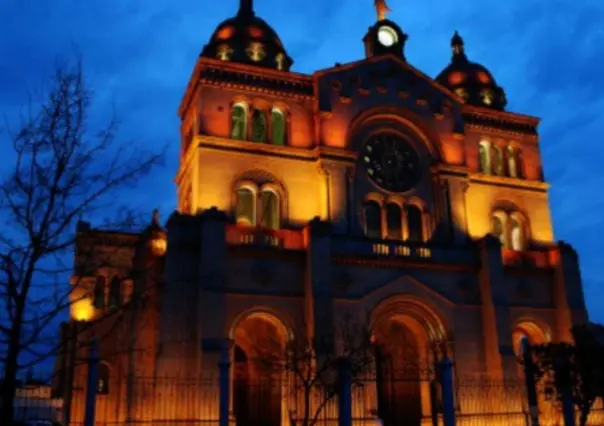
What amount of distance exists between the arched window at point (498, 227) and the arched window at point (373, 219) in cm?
678

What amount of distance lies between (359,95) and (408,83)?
324cm

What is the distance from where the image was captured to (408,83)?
36594 mm

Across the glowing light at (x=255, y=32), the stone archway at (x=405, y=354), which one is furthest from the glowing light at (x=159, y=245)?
the glowing light at (x=255, y=32)

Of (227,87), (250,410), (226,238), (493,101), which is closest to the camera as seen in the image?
(226,238)

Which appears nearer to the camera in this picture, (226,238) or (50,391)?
(226,238)

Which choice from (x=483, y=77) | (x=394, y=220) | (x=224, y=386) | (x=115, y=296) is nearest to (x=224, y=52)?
(x=394, y=220)

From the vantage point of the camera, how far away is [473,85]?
43.5 meters

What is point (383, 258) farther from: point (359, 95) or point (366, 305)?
point (359, 95)

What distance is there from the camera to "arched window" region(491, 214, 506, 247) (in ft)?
120

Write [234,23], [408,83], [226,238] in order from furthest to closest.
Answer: [234,23] → [408,83] → [226,238]

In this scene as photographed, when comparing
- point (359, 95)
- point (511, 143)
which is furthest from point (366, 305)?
point (511, 143)

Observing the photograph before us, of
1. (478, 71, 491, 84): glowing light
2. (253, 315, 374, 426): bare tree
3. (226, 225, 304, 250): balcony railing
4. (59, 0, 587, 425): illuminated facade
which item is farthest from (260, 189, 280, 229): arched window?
(478, 71, 491, 84): glowing light

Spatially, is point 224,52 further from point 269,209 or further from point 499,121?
point 499,121

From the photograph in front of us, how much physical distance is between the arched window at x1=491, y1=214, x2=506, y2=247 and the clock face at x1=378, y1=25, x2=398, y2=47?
38.7 ft
